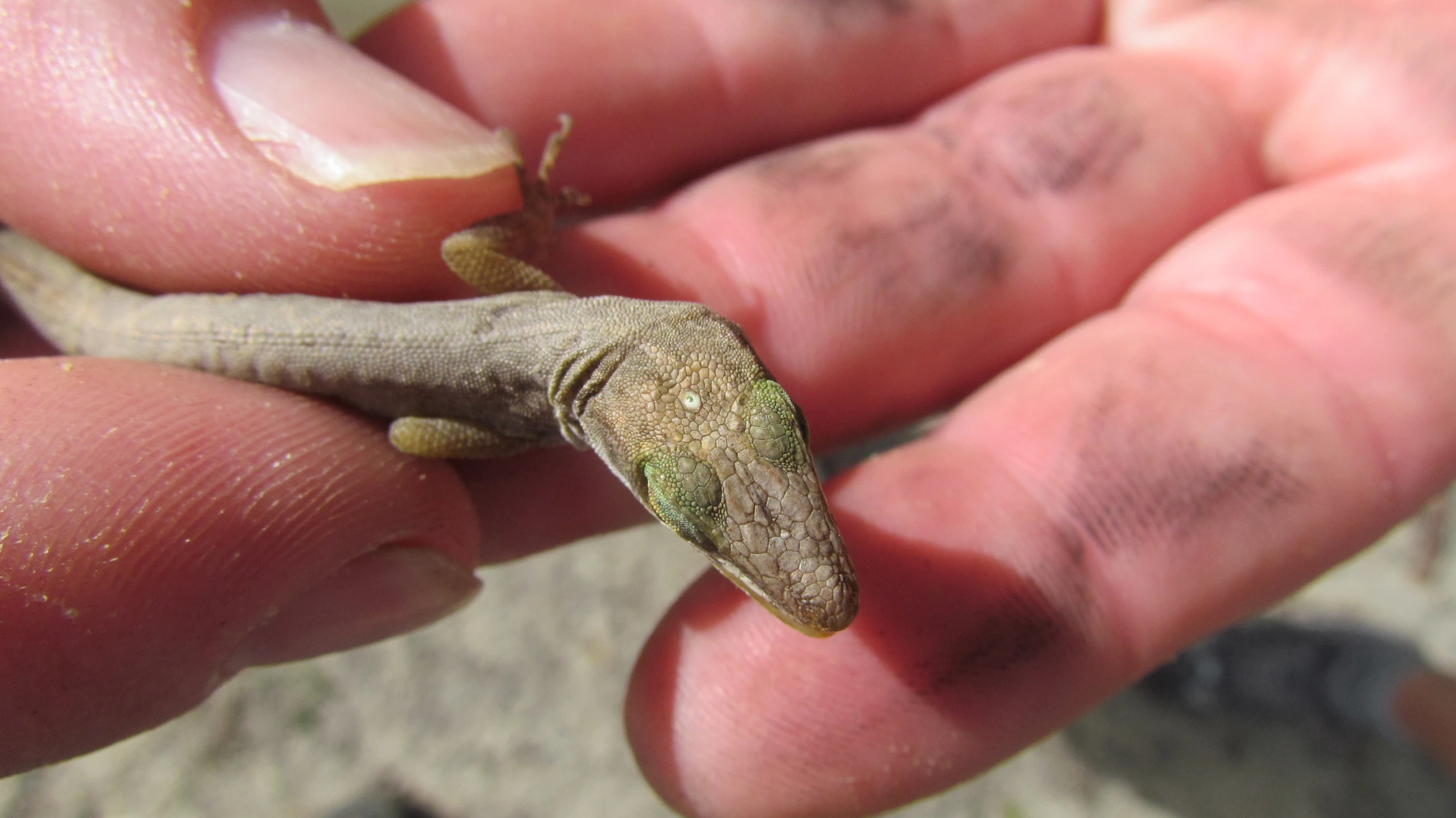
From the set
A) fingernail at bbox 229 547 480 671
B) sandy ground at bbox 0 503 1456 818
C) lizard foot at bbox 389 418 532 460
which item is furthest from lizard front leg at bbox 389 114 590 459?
sandy ground at bbox 0 503 1456 818

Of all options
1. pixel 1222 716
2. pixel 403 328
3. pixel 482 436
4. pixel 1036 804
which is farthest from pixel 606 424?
pixel 1222 716

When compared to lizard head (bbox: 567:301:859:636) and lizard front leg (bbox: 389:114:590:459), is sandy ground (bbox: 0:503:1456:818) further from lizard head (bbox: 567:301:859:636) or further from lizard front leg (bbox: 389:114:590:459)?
lizard head (bbox: 567:301:859:636)

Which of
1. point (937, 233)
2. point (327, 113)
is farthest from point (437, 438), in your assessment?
point (937, 233)

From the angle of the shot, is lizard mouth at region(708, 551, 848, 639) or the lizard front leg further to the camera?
the lizard front leg

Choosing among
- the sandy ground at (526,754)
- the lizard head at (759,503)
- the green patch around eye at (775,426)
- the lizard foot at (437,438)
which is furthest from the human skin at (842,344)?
the sandy ground at (526,754)

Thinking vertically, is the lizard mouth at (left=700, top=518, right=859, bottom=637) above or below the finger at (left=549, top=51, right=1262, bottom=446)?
below

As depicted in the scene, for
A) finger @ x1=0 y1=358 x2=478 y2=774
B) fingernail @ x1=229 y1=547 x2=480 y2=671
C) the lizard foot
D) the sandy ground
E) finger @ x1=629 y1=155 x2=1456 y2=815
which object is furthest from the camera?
the sandy ground

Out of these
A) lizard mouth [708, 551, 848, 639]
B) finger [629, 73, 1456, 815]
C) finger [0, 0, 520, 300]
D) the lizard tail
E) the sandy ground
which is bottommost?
the sandy ground
